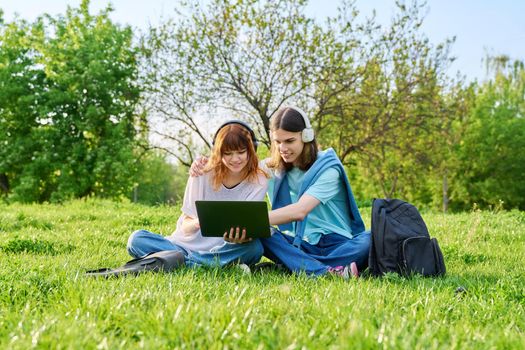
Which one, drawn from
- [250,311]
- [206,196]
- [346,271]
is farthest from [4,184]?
[250,311]

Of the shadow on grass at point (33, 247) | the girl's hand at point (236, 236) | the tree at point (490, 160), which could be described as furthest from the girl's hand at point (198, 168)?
the tree at point (490, 160)

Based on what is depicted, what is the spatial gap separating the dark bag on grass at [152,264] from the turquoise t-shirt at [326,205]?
1.31m

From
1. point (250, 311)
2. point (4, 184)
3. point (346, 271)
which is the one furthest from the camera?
point (4, 184)

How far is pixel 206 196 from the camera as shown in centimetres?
521

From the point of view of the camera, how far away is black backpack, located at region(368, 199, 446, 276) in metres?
4.65

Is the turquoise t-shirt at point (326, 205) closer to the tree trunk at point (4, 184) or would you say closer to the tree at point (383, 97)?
the tree at point (383, 97)

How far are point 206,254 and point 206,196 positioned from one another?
0.58m

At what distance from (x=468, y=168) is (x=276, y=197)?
110ft

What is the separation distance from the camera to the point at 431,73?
69.1ft

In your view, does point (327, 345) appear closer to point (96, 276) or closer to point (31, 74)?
point (96, 276)

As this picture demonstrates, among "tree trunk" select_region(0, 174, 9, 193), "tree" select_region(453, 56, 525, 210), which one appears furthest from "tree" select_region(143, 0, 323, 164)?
"tree" select_region(453, 56, 525, 210)

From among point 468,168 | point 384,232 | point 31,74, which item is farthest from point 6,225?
point 468,168

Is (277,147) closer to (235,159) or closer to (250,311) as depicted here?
(235,159)

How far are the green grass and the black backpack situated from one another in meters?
0.27
